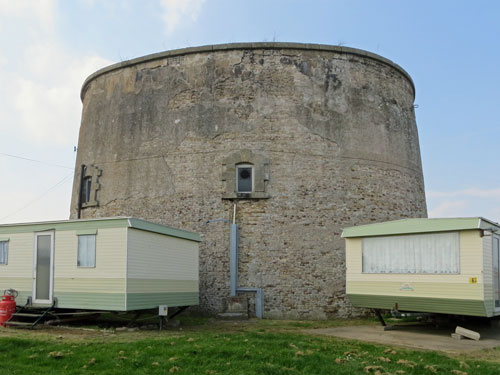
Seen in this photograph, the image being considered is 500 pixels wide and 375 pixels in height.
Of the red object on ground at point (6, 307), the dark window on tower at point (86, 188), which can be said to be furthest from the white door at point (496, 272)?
the dark window on tower at point (86, 188)

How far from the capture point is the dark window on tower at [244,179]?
19.0 meters

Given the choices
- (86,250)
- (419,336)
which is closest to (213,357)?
(86,250)

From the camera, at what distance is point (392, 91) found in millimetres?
21047

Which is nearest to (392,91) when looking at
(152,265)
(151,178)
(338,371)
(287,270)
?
(287,270)

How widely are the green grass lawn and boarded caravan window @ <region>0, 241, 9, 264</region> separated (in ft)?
12.2

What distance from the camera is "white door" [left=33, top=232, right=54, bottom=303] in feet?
47.7

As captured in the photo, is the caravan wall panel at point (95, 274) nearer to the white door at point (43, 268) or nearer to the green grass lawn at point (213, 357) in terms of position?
the white door at point (43, 268)

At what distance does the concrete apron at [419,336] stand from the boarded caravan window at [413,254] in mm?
1580

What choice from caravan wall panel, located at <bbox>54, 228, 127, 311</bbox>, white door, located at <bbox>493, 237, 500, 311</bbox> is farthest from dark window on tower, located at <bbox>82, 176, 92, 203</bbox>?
white door, located at <bbox>493, 237, 500, 311</bbox>

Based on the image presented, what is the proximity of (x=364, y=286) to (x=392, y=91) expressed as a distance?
8.61 m

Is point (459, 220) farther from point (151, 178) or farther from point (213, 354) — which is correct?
point (151, 178)

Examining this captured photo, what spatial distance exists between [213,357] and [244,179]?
9.60 m

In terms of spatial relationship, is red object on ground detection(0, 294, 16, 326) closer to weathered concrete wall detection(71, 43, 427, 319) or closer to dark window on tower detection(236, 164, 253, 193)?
weathered concrete wall detection(71, 43, 427, 319)

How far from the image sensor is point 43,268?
48.4 ft
